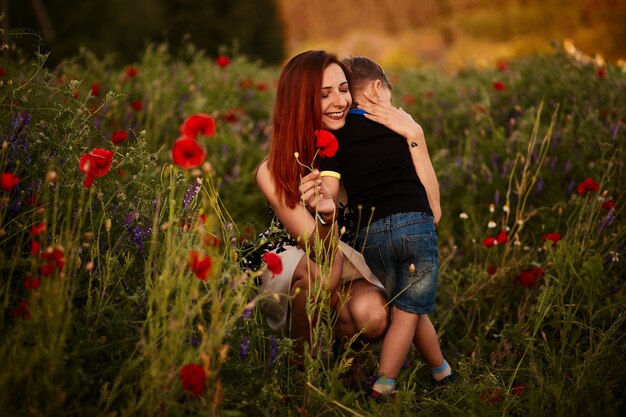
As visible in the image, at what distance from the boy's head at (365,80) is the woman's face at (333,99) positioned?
167mm

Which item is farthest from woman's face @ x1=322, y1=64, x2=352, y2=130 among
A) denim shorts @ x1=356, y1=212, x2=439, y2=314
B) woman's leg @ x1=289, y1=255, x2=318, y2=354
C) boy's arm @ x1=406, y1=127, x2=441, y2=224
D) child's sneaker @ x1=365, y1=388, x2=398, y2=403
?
child's sneaker @ x1=365, y1=388, x2=398, y2=403

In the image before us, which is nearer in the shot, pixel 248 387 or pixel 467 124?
pixel 248 387

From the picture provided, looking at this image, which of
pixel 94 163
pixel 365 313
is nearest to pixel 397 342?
pixel 365 313

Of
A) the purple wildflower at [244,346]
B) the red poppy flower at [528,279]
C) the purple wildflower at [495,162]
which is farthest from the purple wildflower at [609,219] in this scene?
the purple wildflower at [244,346]

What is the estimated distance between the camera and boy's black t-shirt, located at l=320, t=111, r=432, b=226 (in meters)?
2.61

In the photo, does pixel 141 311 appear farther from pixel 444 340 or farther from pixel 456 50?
pixel 456 50

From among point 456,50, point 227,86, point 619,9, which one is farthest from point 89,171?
point 456,50

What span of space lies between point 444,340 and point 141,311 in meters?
1.76

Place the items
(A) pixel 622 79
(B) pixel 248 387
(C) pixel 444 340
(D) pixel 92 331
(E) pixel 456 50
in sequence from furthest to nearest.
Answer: (E) pixel 456 50, (A) pixel 622 79, (C) pixel 444 340, (B) pixel 248 387, (D) pixel 92 331

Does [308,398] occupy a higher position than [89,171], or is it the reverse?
[89,171]

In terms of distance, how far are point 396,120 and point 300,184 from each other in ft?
1.86

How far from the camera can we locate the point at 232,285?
217cm

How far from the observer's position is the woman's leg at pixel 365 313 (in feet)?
8.53

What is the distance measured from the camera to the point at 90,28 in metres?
11.7
